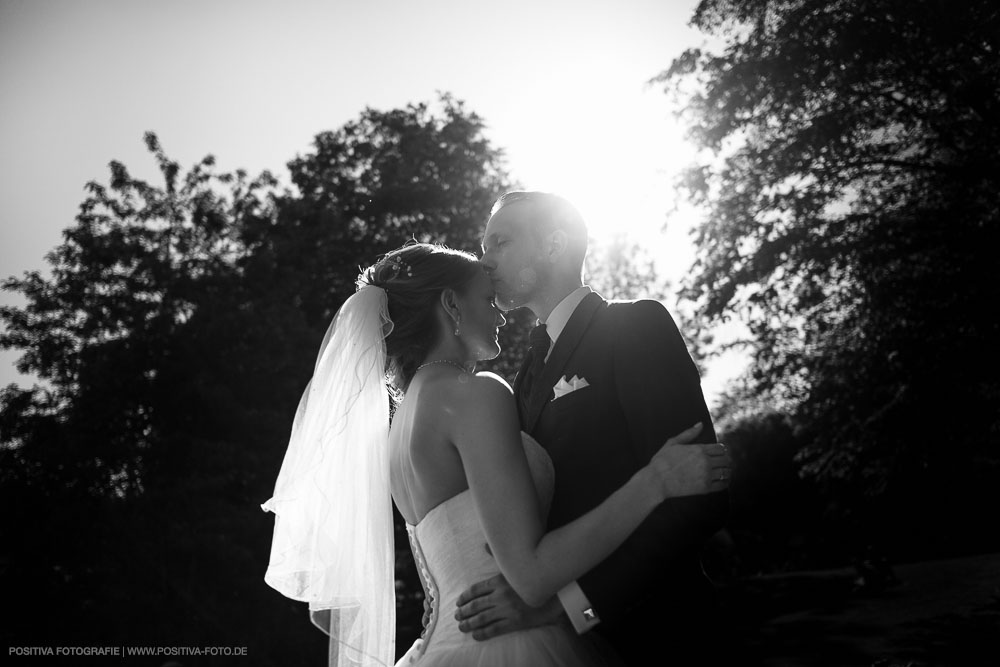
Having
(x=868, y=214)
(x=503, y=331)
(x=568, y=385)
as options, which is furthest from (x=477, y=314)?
(x=503, y=331)

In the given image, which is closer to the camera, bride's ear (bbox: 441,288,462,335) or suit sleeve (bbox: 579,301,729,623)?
suit sleeve (bbox: 579,301,729,623)

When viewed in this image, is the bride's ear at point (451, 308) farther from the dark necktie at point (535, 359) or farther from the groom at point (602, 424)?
the dark necktie at point (535, 359)

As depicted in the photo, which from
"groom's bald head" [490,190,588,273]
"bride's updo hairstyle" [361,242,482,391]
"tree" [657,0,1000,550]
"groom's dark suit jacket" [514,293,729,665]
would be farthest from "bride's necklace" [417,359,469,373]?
"tree" [657,0,1000,550]

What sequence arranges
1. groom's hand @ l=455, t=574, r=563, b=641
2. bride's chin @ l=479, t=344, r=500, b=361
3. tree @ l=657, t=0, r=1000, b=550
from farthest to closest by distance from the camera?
tree @ l=657, t=0, r=1000, b=550, bride's chin @ l=479, t=344, r=500, b=361, groom's hand @ l=455, t=574, r=563, b=641

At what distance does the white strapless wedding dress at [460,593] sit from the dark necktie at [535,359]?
0.94 ft

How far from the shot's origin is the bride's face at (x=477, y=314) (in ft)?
11.6

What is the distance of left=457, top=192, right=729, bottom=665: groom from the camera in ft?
8.83

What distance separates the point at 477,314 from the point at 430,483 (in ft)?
2.55

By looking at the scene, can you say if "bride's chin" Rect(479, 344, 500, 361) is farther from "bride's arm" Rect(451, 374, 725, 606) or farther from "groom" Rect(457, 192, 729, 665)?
"bride's arm" Rect(451, 374, 725, 606)

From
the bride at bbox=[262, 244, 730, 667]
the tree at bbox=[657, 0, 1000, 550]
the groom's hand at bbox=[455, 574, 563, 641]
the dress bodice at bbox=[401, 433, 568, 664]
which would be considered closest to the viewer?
the bride at bbox=[262, 244, 730, 667]

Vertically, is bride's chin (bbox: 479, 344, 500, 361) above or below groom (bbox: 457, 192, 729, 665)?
above

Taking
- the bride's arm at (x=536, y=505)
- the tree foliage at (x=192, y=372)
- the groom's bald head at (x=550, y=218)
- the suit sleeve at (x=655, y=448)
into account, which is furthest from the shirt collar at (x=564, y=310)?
the tree foliage at (x=192, y=372)

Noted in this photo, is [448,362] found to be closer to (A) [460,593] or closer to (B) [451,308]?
(B) [451,308]

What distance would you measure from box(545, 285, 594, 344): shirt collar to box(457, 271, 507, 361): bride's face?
0.29 metres
